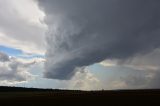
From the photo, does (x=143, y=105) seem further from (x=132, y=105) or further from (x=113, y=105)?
(x=113, y=105)

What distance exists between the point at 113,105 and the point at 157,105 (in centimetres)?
759

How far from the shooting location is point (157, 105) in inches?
2121

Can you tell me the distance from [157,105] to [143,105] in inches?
87.9

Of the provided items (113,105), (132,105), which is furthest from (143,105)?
(113,105)

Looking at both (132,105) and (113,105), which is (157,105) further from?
(113,105)

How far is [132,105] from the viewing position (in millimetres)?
55031

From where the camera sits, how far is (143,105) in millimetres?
54281

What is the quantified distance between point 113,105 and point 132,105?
3.66 meters

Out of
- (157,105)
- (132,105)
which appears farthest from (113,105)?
(157,105)

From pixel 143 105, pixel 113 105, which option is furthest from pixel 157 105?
pixel 113 105

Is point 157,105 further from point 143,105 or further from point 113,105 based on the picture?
point 113,105

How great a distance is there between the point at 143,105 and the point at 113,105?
547cm
